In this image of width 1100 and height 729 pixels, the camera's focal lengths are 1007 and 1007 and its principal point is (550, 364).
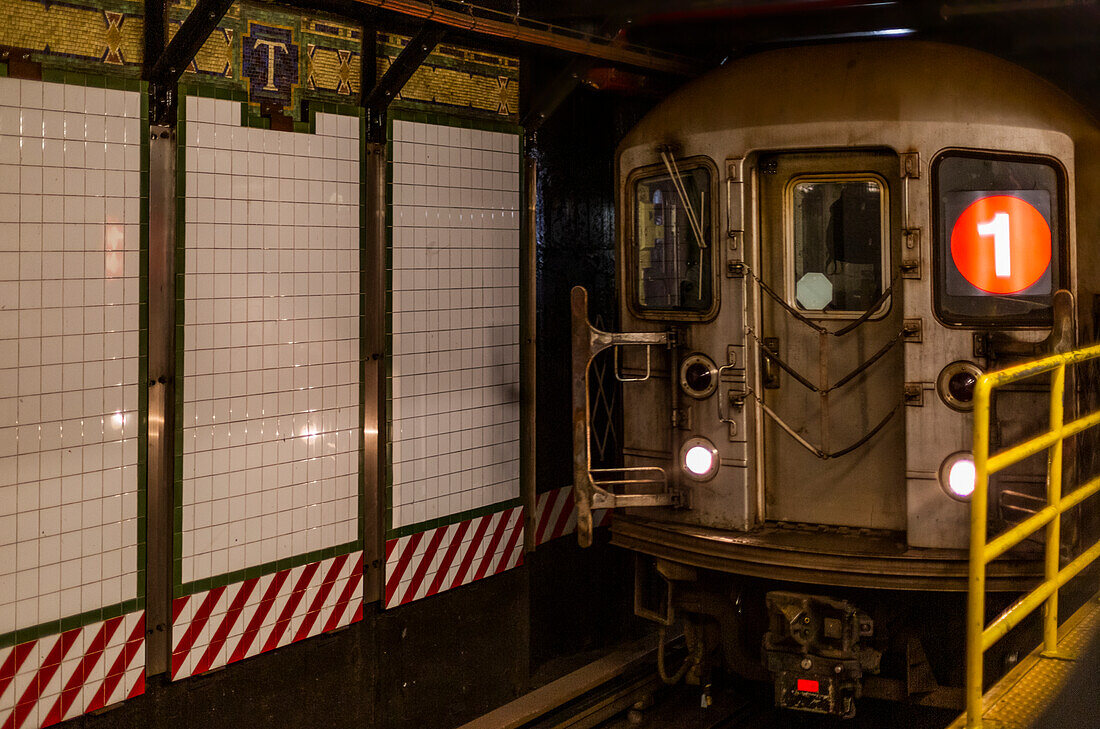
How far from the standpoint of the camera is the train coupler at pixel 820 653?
4.57 meters

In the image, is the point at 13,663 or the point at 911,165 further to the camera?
the point at 911,165

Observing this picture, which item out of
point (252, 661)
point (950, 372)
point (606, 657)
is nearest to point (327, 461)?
point (252, 661)

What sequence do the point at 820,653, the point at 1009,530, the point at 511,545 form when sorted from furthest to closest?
1. the point at 511,545
2. the point at 820,653
3. the point at 1009,530

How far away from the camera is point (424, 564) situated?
5.43 meters

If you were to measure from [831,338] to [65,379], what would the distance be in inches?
134

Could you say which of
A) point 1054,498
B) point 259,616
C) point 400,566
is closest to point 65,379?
point 259,616

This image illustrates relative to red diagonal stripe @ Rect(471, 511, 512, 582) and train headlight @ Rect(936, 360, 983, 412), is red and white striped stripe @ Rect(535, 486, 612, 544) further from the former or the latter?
train headlight @ Rect(936, 360, 983, 412)

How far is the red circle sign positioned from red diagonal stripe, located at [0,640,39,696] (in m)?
4.20

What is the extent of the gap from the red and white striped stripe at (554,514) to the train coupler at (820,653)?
70.1 inches

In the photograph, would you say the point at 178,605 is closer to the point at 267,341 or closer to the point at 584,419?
the point at 267,341

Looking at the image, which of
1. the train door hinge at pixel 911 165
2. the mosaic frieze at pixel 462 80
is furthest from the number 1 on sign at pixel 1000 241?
the mosaic frieze at pixel 462 80

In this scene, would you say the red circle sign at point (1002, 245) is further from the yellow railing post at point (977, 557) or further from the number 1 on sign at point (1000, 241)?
the yellow railing post at point (977, 557)

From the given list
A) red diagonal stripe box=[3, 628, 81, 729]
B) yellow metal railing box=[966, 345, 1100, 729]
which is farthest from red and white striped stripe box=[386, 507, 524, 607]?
yellow metal railing box=[966, 345, 1100, 729]

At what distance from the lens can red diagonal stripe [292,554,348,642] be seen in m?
4.84
